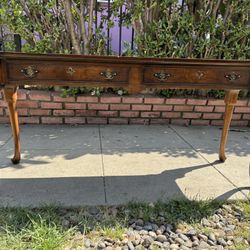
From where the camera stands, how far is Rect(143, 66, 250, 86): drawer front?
168cm

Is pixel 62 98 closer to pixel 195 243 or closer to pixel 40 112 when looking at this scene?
pixel 40 112

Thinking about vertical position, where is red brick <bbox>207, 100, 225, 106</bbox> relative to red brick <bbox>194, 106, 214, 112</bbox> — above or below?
above

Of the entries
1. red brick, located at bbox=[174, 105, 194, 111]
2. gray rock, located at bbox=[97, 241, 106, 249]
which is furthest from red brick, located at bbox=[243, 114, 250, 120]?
gray rock, located at bbox=[97, 241, 106, 249]

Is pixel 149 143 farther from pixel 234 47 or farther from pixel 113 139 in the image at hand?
pixel 234 47

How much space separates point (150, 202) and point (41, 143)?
1.37 meters

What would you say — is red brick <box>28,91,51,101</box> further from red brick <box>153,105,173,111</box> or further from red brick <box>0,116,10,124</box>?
red brick <box>153,105,173,111</box>

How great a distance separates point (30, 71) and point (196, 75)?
107 centimetres

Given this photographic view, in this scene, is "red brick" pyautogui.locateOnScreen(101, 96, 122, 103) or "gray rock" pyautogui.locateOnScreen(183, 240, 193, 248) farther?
"red brick" pyautogui.locateOnScreen(101, 96, 122, 103)

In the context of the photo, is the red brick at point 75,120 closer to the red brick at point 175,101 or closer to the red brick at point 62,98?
the red brick at point 62,98

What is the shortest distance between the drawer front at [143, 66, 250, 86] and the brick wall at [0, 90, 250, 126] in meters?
1.40

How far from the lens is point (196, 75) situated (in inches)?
67.5

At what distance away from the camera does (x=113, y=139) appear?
9.10 feet

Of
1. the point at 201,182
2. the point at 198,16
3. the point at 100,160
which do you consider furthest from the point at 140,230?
the point at 198,16

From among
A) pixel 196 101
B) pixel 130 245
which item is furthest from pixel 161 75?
pixel 196 101
